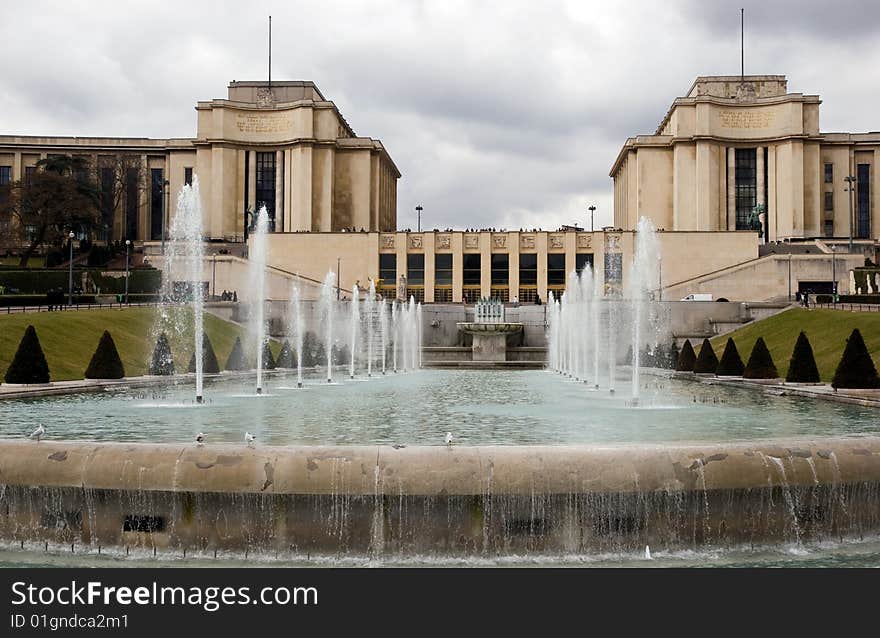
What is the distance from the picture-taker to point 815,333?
146 ft

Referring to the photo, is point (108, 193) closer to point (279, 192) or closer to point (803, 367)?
point (279, 192)

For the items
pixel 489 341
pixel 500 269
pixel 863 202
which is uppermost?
pixel 863 202

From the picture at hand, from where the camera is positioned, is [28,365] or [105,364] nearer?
[28,365]

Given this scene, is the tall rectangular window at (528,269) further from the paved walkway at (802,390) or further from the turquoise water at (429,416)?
the turquoise water at (429,416)

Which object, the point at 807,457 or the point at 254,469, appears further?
the point at 807,457

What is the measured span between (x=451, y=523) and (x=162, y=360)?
933 inches

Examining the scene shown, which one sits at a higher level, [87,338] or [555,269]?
[555,269]

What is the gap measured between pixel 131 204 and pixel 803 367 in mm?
92514

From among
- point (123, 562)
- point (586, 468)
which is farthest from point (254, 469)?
point (586, 468)

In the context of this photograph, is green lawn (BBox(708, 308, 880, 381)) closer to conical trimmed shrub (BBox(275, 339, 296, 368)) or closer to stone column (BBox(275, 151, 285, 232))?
conical trimmed shrub (BBox(275, 339, 296, 368))

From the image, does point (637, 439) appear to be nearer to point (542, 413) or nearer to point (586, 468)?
point (586, 468)

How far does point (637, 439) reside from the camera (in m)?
14.0

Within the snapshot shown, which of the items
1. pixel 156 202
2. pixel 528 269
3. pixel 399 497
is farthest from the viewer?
pixel 156 202

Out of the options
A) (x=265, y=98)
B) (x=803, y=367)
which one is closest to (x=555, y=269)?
(x=265, y=98)
